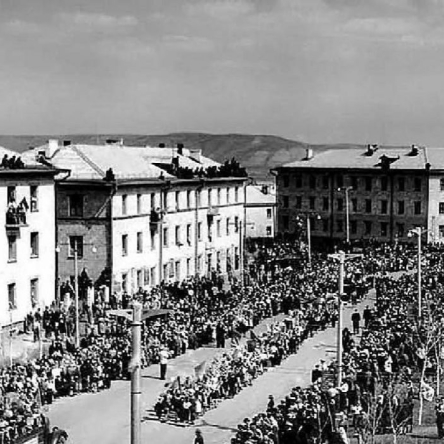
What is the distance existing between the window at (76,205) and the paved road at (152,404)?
2125 centimetres

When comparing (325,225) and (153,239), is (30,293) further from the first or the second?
(325,225)

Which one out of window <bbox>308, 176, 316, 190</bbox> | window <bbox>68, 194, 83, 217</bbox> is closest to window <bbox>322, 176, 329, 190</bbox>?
window <bbox>308, 176, 316, 190</bbox>

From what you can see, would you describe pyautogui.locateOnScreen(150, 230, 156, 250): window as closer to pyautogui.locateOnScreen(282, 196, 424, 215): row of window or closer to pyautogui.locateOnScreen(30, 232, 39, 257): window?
pyautogui.locateOnScreen(30, 232, 39, 257): window

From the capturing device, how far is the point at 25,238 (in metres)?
53.3

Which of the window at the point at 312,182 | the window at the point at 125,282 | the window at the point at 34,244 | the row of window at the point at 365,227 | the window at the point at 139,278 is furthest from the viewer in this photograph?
the window at the point at 312,182

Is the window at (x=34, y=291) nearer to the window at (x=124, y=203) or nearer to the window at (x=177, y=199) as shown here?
the window at (x=124, y=203)

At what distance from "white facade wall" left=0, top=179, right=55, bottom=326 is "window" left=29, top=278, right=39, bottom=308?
0.08 m

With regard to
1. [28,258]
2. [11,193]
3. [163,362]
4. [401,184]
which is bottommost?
[163,362]

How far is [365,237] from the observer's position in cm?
10319

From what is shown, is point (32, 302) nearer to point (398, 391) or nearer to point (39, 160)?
point (39, 160)

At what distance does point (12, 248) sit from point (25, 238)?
128 cm

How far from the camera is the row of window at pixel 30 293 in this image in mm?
51781

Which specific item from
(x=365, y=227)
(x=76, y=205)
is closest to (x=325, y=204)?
(x=365, y=227)

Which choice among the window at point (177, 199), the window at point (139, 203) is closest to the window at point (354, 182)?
the window at point (177, 199)
